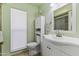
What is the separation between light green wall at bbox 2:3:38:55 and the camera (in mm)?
2016

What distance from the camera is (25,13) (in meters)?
2.22

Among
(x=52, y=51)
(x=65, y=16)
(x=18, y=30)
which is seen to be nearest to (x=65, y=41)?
(x=52, y=51)

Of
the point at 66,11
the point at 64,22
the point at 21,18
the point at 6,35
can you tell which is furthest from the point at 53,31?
the point at 6,35

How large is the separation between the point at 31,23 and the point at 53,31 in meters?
0.64

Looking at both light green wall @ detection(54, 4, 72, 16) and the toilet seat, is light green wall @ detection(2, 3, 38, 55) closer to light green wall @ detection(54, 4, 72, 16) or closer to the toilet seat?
the toilet seat

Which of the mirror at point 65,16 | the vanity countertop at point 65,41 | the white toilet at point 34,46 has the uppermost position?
the mirror at point 65,16

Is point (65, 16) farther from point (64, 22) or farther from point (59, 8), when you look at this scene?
point (59, 8)

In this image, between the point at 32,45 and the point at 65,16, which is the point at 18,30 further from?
the point at 65,16

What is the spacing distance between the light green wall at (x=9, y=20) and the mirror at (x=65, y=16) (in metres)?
0.62

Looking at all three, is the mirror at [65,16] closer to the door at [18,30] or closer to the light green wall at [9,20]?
the light green wall at [9,20]

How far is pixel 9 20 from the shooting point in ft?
6.84

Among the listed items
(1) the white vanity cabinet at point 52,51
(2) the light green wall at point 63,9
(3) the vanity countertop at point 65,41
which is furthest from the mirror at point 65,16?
(1) the white vanity cabinet at point 52,51

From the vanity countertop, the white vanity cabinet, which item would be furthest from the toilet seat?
the vanity countertop

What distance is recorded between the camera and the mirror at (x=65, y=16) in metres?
1.28
